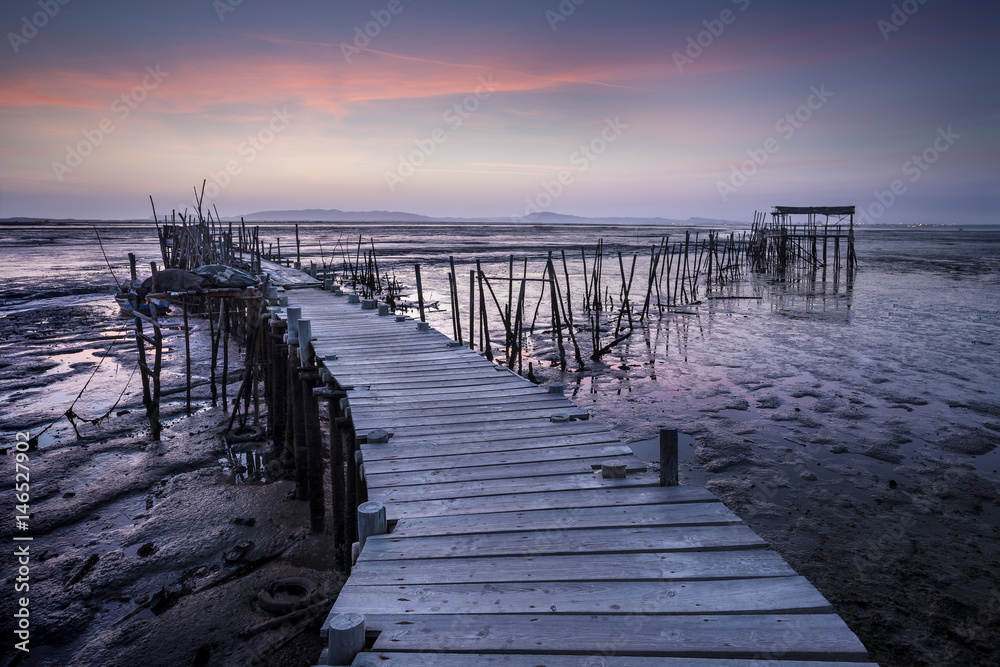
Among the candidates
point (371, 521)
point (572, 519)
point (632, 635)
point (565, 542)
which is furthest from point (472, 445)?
point (632, 635)

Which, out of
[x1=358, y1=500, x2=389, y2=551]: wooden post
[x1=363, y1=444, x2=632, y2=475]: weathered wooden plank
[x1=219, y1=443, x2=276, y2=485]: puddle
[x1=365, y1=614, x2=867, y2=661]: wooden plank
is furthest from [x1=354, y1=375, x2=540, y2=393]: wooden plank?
[x1=365, y1=614, x2=867, y2=661]: wooden plank

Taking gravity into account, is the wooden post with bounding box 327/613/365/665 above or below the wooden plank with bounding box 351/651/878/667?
above

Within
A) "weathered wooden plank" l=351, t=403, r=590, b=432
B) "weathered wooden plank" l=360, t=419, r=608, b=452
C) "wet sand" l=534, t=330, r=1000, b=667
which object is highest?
"weathered wooden plank" l=351, t=403, r=590, b=432

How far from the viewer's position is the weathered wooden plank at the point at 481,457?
474cm

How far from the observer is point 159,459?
330 inches

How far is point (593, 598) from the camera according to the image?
2.98m

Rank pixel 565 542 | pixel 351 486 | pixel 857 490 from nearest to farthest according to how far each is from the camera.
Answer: pixel 565 542, pixel 351 486, pixel 857 490

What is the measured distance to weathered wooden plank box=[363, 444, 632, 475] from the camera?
474 cm

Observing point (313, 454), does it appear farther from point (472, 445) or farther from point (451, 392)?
point (472, 445)

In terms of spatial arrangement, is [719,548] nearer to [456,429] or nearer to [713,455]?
[456,429]

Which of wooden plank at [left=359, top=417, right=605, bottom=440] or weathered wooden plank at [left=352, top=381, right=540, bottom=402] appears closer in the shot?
wooden plank at [left=359, top=417, right=605, bottom=440]

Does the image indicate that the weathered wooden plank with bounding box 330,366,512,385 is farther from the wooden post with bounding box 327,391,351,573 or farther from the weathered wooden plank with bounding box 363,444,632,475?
the weathered wooden plank with bounding box 363,444,632,475

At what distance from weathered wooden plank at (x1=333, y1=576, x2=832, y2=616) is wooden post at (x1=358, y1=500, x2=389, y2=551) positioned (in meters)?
0.53

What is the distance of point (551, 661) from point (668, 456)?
2056 millimetres
